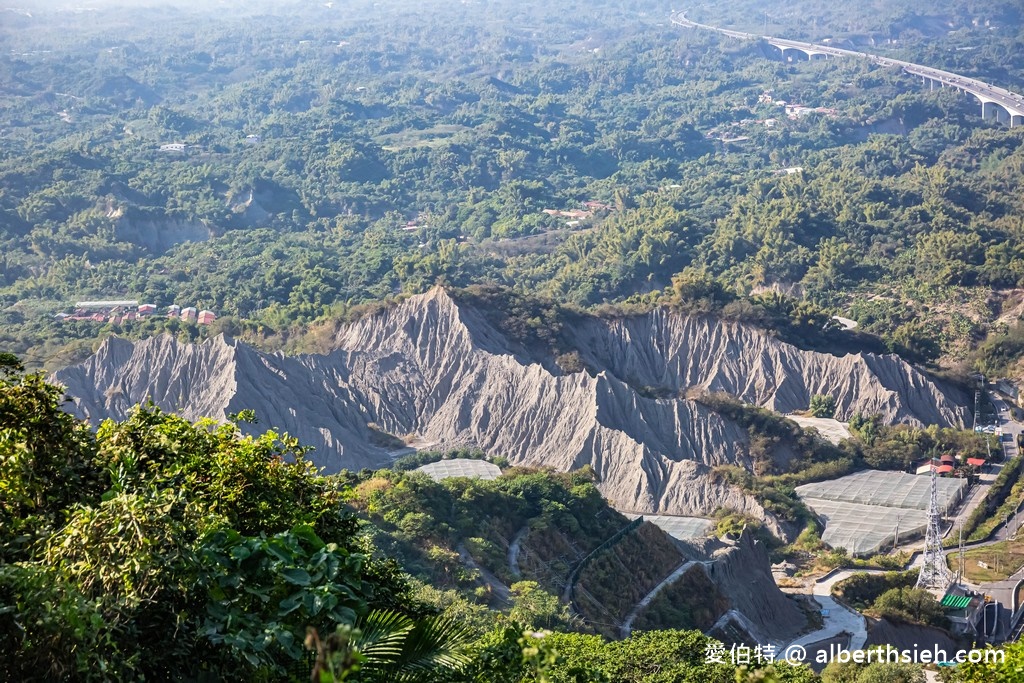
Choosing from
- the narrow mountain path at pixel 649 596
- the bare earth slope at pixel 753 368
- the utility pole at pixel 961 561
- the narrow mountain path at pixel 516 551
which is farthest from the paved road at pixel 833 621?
the bare earth slope at pixel 753 368

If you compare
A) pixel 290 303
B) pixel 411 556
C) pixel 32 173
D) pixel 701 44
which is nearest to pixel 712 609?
pixel 411 556

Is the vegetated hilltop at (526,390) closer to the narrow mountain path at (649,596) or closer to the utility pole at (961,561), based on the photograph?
the utility pole at (961,561)

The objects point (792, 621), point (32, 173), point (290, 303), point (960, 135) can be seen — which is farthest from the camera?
point (960, 135)

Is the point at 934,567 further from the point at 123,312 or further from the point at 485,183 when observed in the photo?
the point at 485,183

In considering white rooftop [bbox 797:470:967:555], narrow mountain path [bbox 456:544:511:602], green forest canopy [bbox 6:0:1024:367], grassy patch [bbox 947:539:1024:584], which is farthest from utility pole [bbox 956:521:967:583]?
green forest canopy [bbox 6:0:1024:367]

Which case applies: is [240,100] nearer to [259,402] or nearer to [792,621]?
[259,402]

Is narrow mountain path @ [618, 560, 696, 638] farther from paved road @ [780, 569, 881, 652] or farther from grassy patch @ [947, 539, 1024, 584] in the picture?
grassy patch @ [947, 539, 1024, 584]
